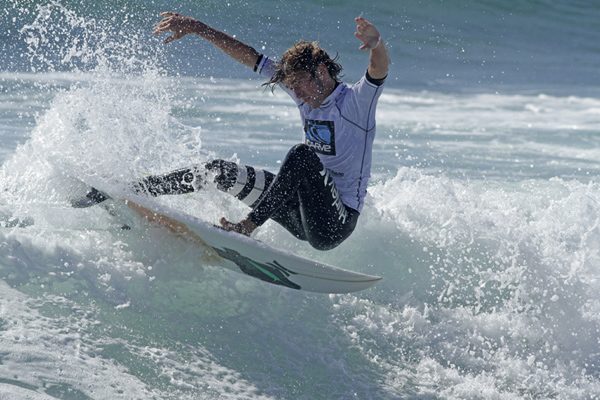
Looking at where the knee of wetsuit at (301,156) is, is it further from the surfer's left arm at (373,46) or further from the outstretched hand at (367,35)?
the outstretched hand at (367,35)

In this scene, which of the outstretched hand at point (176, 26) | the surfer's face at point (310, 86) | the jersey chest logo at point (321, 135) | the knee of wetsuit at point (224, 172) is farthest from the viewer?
the outstretched hand at point (176, 26)

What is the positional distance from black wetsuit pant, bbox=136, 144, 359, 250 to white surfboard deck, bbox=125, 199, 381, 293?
7.0 inches

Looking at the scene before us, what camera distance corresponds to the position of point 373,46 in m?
3.32

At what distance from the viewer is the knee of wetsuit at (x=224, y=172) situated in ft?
12.8

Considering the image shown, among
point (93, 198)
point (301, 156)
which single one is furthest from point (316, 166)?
point (93, 198)

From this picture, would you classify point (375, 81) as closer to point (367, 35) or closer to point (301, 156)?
point (367, 35)

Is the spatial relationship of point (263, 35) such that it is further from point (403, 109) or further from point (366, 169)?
point (366, 169)

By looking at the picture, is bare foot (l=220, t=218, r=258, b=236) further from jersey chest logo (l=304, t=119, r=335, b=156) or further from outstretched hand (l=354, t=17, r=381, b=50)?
outstretched hand (l=354, t=17, r=381, b=50)

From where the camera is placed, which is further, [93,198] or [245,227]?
[93,198]

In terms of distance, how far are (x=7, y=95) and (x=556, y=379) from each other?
940 cm

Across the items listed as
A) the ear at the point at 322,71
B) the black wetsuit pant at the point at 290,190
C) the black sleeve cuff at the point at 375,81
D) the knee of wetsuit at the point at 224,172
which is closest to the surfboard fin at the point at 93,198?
the black wetsuit pant at the point at 290,190

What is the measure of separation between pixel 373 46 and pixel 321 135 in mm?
730

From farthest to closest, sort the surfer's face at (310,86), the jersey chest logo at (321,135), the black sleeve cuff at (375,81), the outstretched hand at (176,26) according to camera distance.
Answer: the outstretched hand at (176,26)
the jersey chest logo at (321,135)
the surfer's face at (310,86)
the black sleeve cuff at (375,81)

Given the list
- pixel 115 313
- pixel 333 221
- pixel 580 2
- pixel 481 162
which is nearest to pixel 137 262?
A: pixel 115 313
